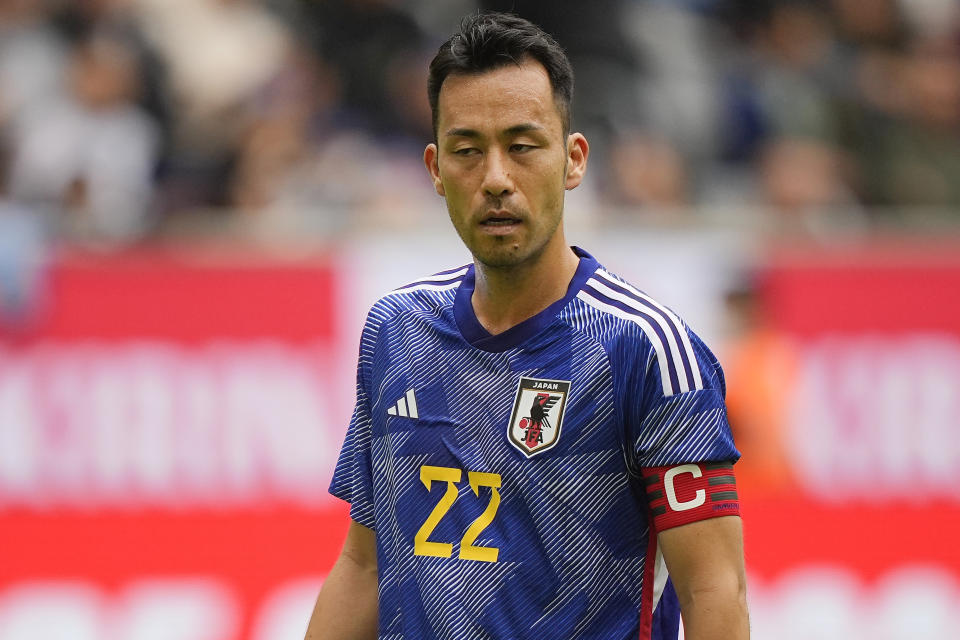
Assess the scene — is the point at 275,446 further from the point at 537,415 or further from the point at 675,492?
the point at 675,492

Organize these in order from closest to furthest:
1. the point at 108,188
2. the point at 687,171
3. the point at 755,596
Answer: the point at 755,596, the point at 108,188, the point at 687,171

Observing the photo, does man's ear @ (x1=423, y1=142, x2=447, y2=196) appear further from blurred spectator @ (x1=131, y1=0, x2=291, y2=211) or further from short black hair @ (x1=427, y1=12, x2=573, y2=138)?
blurred spectator @ (x1=131, y1=0, x2=291, y2=211)

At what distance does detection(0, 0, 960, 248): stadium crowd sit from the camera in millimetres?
8305

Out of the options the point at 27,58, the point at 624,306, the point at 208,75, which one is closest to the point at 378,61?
the point at 208,75

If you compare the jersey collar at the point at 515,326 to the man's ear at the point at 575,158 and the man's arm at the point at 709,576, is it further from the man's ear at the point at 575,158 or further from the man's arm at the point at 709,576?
the man's arm at the point at 709,576

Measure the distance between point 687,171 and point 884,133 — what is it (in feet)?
4.30

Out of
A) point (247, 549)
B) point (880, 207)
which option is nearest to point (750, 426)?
point (880, 207)

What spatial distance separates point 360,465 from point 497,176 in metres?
0.82

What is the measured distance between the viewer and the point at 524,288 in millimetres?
3105

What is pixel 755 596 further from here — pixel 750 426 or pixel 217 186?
pixel 217 186

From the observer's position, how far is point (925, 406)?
7273 mm

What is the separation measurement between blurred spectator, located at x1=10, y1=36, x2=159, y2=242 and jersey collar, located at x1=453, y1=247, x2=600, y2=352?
4.96 meters

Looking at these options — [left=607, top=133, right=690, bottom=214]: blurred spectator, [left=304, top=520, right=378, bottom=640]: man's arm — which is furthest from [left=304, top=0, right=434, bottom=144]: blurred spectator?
[left=304, top=520, right=378, bottom=640]: man's arm

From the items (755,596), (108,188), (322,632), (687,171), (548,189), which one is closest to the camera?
(548,189)
